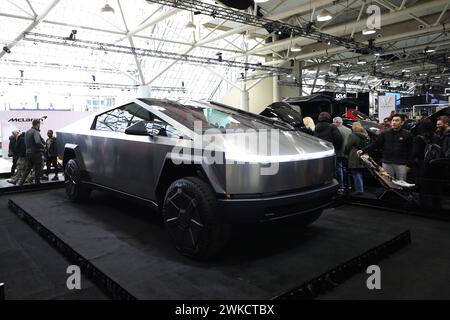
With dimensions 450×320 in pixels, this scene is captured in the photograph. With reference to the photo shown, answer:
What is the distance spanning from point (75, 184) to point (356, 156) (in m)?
4.22

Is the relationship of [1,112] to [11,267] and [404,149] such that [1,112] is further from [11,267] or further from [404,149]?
[404,149]

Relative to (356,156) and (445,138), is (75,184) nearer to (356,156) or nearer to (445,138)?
(356,156)

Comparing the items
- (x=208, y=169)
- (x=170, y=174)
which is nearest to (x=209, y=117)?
(x=170, y=174)

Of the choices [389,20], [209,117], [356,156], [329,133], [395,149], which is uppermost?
[389,20]

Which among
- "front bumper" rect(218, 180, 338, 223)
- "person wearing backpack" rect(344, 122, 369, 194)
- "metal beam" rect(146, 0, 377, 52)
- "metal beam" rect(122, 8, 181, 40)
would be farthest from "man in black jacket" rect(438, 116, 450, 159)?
"metal beam" rect(122, 8, 181, 40)

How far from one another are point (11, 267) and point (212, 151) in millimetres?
1827

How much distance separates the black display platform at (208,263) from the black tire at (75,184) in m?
0.23

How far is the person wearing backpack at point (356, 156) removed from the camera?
18.4 ft

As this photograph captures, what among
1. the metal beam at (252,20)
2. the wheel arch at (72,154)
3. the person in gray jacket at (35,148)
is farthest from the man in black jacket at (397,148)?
the metal beam at (252,20)

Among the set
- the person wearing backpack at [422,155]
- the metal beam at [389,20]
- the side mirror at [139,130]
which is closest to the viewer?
the side mirror at [139,130]

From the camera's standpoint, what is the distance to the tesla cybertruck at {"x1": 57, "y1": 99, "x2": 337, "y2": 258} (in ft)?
8.12

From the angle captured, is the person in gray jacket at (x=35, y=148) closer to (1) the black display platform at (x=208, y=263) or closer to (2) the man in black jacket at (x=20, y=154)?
(2) the man in black jacket at (x=20, y=154)

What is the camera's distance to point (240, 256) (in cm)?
273
